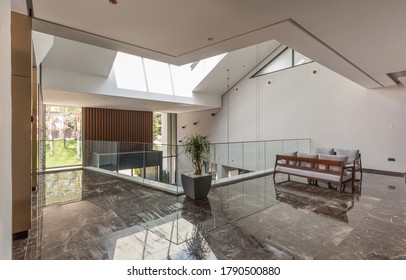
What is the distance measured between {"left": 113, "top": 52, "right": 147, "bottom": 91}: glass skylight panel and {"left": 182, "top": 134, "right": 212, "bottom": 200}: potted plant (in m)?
4.75

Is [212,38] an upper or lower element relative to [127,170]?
upper

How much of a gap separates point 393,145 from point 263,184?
14.8 feet

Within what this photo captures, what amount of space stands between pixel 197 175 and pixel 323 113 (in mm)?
5950

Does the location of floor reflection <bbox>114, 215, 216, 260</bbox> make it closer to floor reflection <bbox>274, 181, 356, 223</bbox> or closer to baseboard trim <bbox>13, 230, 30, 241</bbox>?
baseboard trim <bbox>13, 230, 30, 241</bbox>

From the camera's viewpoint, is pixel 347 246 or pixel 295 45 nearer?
pixel 347 246

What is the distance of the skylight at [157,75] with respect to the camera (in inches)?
315

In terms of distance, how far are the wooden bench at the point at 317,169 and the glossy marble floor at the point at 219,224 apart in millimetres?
308

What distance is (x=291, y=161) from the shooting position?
578 centimetres

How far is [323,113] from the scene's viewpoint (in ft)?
25.5

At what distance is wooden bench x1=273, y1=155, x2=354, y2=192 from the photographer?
4.73 m
